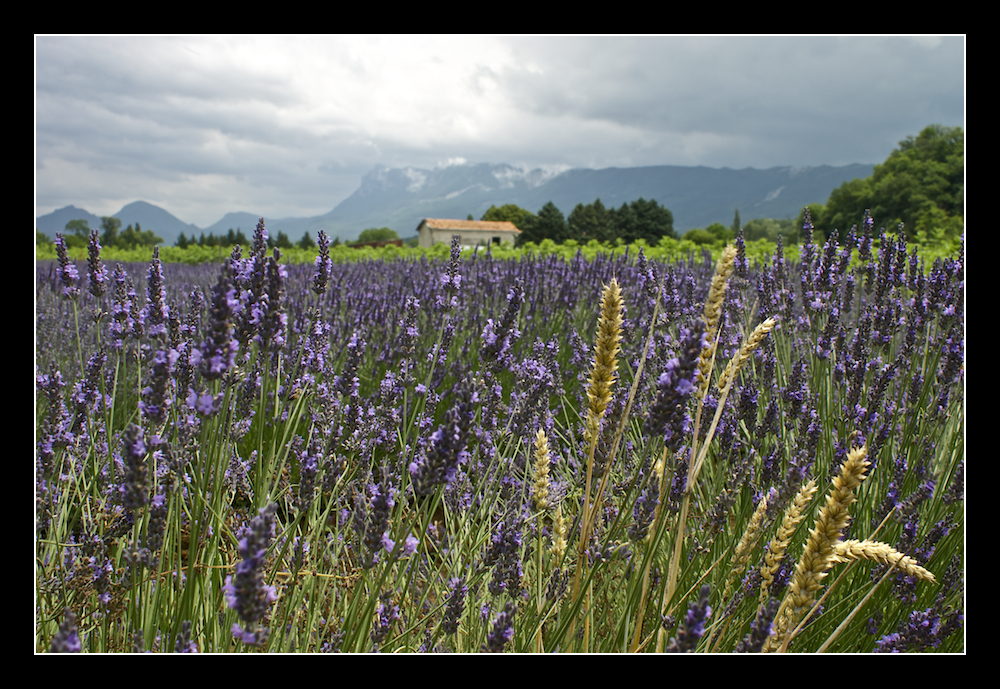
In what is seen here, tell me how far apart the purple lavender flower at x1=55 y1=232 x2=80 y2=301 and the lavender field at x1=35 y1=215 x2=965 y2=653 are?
0.06 ft

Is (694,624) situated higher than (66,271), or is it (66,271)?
(66,271)

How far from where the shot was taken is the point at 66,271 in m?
1.98

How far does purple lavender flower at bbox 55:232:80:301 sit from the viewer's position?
1968mm

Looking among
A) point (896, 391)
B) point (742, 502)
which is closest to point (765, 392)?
point (896, 391)

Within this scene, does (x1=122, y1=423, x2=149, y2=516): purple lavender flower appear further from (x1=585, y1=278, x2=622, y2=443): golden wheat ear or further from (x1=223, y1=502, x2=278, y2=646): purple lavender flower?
(x1=585, y1=278, x2=622, y2=443): golden wheat ear

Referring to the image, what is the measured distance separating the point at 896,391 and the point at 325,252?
2.51 m

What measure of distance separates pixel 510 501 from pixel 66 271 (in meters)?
1.75

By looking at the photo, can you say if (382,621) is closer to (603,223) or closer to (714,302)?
(714,302)

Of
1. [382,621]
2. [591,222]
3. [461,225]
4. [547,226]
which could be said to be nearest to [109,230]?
[382,621]

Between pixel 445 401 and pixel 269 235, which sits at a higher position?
pixel 269 235

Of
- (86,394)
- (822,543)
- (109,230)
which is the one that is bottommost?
(822,543)

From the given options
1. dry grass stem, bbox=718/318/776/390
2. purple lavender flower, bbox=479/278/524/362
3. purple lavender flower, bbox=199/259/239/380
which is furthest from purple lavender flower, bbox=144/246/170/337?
dry grass stem, bbox=718/318/776/390
